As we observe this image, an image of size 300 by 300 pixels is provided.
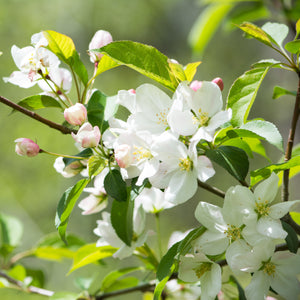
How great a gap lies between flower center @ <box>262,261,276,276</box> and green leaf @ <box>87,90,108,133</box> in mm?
377

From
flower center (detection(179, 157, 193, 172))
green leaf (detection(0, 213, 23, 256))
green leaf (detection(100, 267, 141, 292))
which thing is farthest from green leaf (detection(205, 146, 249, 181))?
green leaf (detection(0, 213, 23, 256))

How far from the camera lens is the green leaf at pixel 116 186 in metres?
0.70

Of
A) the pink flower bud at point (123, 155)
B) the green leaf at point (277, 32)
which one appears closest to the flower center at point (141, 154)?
the pink flower bud at point (123, 155)

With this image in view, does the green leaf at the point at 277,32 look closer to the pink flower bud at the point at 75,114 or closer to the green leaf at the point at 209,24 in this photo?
the pink flower bud at the point at 75,114

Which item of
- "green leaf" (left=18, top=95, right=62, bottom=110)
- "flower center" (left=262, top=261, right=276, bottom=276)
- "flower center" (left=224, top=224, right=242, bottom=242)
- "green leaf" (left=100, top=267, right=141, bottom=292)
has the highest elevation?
"green leaf" (left=18, top=95, right=62, bottom=110)

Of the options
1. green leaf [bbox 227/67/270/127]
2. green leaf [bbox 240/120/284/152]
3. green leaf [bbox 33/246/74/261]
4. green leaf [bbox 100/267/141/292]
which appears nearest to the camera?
green leaf [bbox 240/120/284/152]

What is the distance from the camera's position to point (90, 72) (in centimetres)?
715

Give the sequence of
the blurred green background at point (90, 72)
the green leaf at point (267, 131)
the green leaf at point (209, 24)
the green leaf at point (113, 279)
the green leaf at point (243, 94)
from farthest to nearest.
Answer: the blurred green background at point (90, 72), the green leaf at point (209, 24), the green leaf at point (113, 279), the green leaf at point (243, 94), the green leaf at point (267, 131)

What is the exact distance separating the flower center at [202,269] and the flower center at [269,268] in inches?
3.9

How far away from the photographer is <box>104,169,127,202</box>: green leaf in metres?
0.70

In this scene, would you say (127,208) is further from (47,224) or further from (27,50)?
(47,224)

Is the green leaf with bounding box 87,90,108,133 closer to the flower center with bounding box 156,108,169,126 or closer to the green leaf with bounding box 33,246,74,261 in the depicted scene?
the flower center with bounding box 156,108,169,126

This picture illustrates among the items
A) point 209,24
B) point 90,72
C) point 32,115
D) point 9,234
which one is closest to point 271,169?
point 32,115

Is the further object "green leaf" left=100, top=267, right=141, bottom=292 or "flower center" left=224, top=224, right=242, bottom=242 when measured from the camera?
"green leaf" left=100, top=267, right=141, bottom=292
